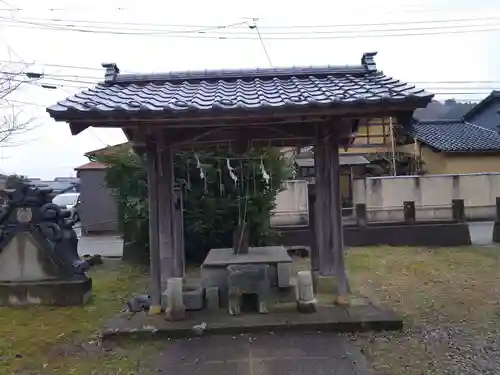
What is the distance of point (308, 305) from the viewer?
600 cm

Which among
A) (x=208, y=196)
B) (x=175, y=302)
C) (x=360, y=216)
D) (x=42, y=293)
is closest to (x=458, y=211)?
(x=360, y=216)

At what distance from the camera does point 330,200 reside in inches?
255

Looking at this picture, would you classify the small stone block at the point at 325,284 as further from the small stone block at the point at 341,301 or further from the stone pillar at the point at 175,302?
the stone pillar at the point at 175,302

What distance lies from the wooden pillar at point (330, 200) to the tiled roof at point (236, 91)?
0.76 m

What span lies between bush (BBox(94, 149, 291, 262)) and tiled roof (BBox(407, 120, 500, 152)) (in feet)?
41.4

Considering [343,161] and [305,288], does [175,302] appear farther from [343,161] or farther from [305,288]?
[343,161]

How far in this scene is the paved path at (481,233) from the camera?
45.0 ft

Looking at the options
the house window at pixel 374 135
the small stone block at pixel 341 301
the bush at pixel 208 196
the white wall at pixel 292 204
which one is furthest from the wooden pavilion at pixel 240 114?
the house window at pixel 374 135

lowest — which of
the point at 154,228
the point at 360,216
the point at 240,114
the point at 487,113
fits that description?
the point at 360,216

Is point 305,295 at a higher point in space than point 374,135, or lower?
lower

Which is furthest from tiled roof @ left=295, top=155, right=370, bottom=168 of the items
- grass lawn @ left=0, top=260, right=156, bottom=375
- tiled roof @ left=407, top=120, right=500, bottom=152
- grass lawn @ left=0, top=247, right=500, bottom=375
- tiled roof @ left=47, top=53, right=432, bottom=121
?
tiled roof @ left=47, top=53, right=432, bottom=121

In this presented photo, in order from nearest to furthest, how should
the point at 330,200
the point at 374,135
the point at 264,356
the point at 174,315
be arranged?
the point at 264,356, the point at 174,315, the point at 330,200, the point at 374,135

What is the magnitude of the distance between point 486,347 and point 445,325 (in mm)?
800

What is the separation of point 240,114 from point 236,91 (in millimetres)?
1016
